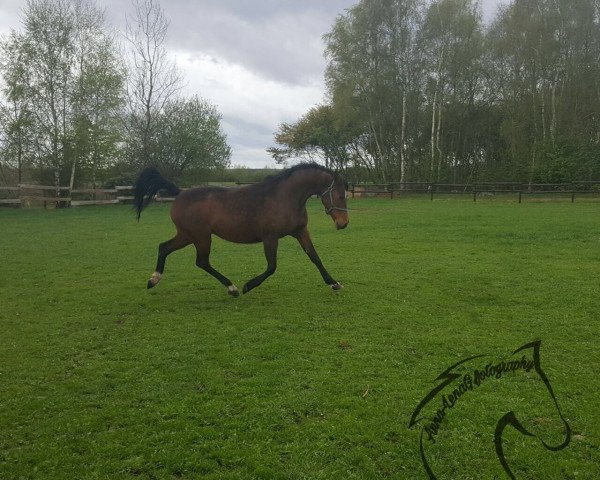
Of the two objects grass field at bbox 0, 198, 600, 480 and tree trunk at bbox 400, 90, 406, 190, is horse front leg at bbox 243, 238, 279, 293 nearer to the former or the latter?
grass field at bbox 0, 198, 600, 480

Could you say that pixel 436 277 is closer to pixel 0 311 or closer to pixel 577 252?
pixel 577 252

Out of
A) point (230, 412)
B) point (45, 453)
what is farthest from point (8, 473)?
point (230, 412)

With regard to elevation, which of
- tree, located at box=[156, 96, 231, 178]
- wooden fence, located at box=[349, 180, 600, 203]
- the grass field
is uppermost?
tree, located at box=[156, 96, 231, 178]

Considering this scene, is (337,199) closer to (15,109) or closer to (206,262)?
(206,262)

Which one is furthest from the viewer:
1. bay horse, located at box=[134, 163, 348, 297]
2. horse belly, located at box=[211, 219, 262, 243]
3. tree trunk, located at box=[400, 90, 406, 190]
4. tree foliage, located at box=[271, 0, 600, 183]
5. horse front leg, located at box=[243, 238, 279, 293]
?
tree trunk, located at box=[400, 90, 406, 190]

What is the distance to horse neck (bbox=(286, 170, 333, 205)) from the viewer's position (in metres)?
6.62

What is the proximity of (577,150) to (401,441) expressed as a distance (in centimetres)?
3118

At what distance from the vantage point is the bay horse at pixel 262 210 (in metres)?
6.56

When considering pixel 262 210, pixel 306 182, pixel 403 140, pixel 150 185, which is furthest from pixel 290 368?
pixel 403 140
